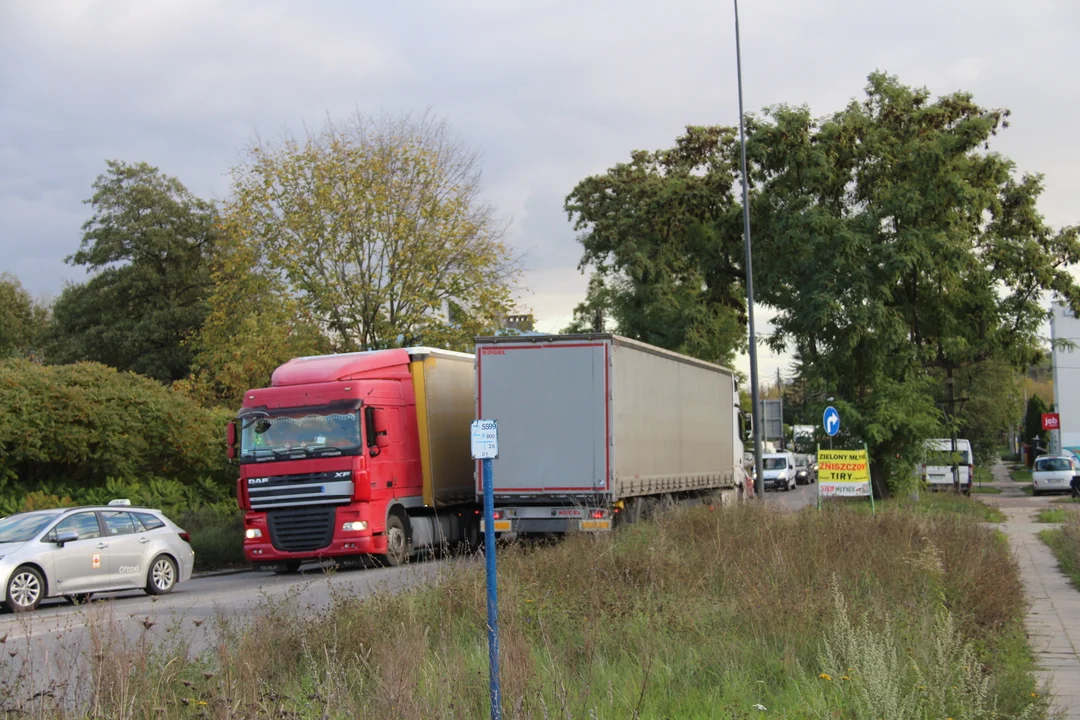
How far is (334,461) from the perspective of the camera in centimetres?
1888

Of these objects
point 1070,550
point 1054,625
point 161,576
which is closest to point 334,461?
point 161,576

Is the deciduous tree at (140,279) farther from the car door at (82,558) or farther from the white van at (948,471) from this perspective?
the car door at (82,558)

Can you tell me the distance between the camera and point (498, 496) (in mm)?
19312

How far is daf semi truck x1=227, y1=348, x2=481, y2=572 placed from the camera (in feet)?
61.9

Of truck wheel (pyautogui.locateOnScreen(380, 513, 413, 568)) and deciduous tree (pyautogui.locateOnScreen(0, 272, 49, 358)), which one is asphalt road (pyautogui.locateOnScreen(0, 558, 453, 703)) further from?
deciduous tree (pyautogui.locateOnScreen(0, 272, 49, 358))

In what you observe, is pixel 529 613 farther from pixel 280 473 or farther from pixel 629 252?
pixel 629 252

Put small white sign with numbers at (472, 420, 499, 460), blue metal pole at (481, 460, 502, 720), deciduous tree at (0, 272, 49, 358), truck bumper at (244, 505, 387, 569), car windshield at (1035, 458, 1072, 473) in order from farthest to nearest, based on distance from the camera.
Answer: deciduous tree at (0, 272, 49, 358) → car windshield at (1035, 458, 1072, 473) → truck bumper at (244, 505, 387, 569) → small white sign with numbers at (472, 420, 499, 460) → blue metal pole at (481, 460, 502, 720)

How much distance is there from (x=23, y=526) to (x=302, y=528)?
4.49 metres

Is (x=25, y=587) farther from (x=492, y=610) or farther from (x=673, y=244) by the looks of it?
(x=673, y=244)

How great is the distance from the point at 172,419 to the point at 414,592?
15.5 metres

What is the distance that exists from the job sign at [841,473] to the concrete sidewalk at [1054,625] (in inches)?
117

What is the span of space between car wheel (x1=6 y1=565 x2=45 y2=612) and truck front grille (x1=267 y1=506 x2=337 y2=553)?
4365mm

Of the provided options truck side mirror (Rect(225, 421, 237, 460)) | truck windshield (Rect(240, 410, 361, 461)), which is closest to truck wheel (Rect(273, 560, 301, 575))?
truck side mirror (Rect(225, 421, 237, 460))

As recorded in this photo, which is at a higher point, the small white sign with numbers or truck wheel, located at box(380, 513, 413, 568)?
the small white sign with numbers
